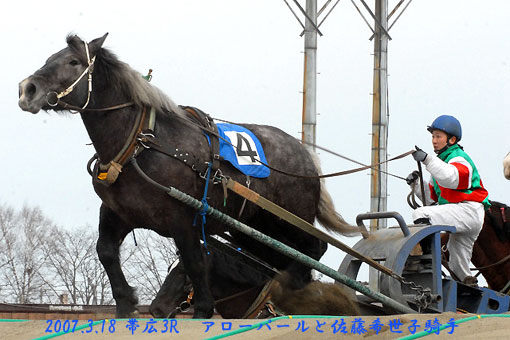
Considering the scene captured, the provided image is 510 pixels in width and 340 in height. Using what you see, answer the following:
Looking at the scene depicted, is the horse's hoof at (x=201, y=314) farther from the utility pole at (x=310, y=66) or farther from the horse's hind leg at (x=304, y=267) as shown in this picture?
the utility pole at (x=310, y=66)

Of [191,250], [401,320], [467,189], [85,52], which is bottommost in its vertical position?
[401,320]

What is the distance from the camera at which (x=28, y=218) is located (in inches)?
1138

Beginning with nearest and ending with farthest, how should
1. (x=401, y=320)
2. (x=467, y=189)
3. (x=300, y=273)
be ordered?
(x=401, y=320) < (x=467, y=189) < (x=300, y=273)

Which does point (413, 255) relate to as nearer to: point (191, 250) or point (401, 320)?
point (191, 250)

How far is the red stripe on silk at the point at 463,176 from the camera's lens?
8188mm

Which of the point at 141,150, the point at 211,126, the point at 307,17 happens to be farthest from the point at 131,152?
the point at 307,17

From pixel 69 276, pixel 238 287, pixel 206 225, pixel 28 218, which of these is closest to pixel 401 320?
pixel 206 225

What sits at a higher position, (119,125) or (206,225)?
(119,125)

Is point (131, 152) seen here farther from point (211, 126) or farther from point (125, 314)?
point (125, 314)

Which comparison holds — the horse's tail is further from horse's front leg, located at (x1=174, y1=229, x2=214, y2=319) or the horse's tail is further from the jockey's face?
horse's front leg, located at (x1=174, y1=229, x2=214, y2=319)

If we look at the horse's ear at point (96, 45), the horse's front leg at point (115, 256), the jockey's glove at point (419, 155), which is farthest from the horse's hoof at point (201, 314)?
the horse's ear at point (96, 45)

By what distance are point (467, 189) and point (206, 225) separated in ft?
7.11

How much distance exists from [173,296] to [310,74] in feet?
22.1

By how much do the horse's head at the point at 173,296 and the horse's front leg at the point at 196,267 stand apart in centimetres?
84
